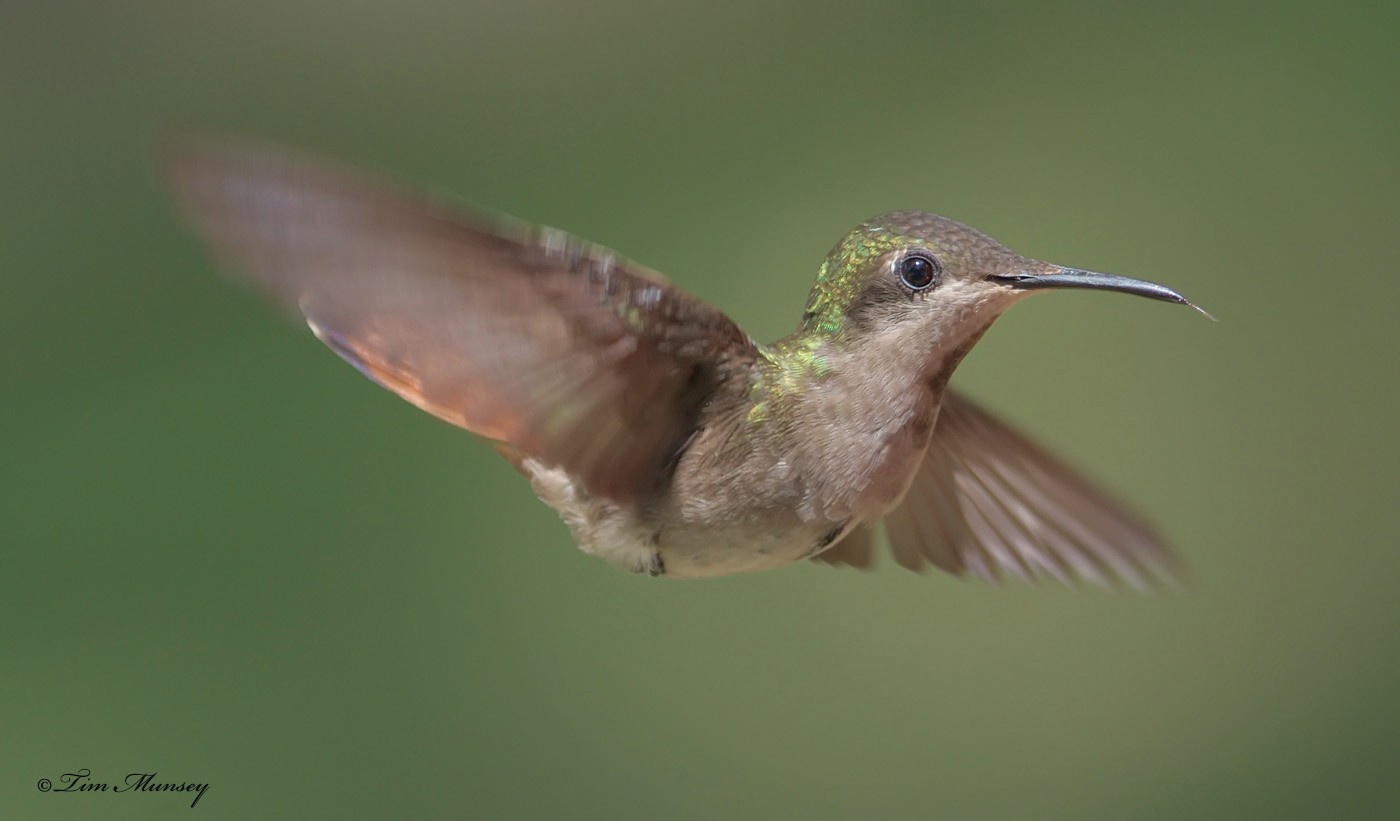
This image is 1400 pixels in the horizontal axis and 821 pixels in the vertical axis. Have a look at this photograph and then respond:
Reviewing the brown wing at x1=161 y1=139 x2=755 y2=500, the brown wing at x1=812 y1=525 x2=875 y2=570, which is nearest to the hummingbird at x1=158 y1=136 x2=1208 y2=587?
the brown wing at x1=161 y1=139 x2=755 y2=500

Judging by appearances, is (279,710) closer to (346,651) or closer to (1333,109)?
(346,651)

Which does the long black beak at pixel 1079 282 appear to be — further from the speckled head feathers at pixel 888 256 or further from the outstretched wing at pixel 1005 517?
the outstretched wing at pixel 1005 517

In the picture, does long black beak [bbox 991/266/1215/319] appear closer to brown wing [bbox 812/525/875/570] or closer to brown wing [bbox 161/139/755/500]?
brown wing [bbox 161/139/755/500]

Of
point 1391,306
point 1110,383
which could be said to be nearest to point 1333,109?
point 1391,306

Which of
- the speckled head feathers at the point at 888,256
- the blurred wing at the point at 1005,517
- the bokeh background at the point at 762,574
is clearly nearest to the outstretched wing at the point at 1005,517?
the blurred wing at the point at 1005,517

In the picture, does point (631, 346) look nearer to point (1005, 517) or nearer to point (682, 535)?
point (682, 535)
